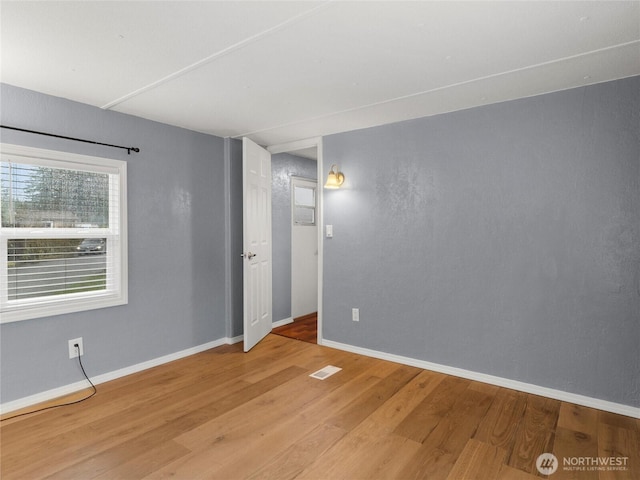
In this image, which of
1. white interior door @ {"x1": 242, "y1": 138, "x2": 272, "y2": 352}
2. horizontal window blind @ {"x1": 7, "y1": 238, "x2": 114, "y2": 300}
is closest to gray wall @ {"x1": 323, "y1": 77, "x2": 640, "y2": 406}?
white interior door @ {"x1": 242, "y1": 138, "x2": 272, "y2": 352}

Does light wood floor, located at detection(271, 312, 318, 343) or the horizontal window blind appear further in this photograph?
light wood floor, located at detection(271, 312, 318, 343)

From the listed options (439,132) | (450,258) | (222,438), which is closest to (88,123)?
(222,438)

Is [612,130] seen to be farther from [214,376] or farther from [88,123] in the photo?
[88,123]

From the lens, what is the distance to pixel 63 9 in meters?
1.76

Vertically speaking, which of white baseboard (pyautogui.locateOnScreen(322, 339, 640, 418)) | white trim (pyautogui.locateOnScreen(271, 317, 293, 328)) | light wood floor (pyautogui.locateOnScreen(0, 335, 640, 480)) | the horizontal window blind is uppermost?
the horizontal window blind

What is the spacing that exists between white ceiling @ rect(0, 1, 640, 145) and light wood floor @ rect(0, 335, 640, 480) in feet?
7.43

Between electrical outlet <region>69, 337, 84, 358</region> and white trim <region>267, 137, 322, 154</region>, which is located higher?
white trim <region>267, 137, 322, 154</region>

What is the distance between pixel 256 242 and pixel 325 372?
1.59 m

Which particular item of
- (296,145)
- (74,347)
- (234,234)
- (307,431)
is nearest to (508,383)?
(307,431)

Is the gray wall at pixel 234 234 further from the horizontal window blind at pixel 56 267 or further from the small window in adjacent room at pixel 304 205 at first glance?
the horizontal window blind at pixel 56 267

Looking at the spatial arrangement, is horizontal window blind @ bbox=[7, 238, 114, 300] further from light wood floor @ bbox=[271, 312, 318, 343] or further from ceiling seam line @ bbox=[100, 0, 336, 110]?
light wood floor @ bbox=[271, 312, 318, 343]

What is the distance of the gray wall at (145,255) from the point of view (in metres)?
2.76

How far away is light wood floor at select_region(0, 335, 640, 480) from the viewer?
201cm

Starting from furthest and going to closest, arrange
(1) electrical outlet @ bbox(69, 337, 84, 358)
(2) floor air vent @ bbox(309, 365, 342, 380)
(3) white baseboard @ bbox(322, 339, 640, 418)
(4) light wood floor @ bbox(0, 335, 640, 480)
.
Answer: (2) floor air vent @ bbox(309, 365, 342, 380) → (1) electrical outlet @ bbox(69, 337, 84, 358) → (3) white baseboard @ bbox(322, 339, 640, 418) → (4) light wood floor @ bbox(0, 335, 640, 480)
